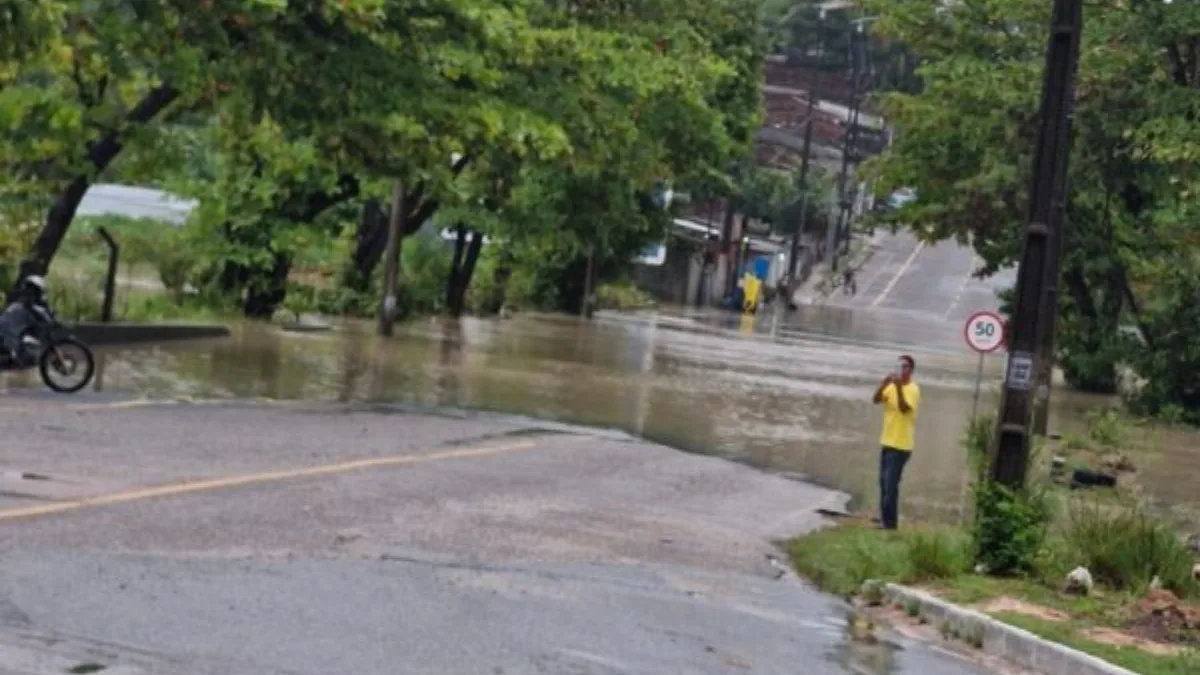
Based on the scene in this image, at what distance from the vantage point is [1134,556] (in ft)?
51.7

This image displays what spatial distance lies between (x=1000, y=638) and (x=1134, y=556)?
259 cm

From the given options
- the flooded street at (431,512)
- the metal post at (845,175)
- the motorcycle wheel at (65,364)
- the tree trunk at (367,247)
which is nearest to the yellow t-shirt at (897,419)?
the flooded street at (431,512)

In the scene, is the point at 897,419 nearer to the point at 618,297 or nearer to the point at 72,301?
the point at 72,301

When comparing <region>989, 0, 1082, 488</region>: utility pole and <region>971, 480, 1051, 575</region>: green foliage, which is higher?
<region>989, 0, 1082, 488</region>: utility pole

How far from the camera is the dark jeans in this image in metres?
19.7

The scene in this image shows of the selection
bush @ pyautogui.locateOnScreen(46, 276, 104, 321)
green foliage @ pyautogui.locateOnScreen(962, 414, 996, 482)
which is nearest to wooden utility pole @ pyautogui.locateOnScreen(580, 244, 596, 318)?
bush @ pyautogui.locateOnScreen(46, 276, 104, 321)

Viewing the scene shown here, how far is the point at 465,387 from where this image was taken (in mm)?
31266

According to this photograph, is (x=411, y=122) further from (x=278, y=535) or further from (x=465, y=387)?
(x=278, y=535)

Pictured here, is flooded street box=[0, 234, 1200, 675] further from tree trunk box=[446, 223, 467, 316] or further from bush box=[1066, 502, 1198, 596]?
tree trunk box=[446, 223, 467, 316]

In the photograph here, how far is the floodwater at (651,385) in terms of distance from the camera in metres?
26.4

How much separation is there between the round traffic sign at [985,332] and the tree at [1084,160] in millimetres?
8090

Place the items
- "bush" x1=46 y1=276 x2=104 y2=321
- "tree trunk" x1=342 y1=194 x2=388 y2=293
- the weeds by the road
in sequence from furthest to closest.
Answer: "tree trunk" x1=342 y1=194 x2=388 y2=293, "bush" x1=46 y1=276 x2=104 y2=321, the weeds by the road

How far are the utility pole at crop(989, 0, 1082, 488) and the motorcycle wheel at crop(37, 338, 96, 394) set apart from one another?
1124 cm

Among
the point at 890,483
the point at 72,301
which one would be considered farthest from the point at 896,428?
the point at 72,301
